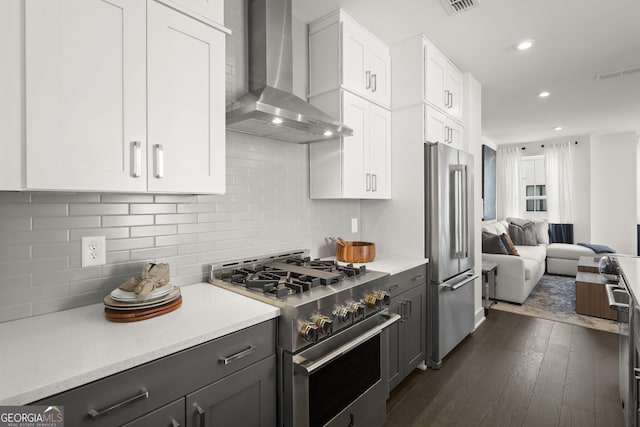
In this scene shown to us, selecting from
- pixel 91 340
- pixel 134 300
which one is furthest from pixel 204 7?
pixel 91 340

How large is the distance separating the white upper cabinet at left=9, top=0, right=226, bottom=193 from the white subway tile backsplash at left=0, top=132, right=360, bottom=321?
0.35m

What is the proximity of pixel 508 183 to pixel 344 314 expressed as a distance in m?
7.56

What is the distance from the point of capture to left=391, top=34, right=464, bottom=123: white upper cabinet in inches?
108

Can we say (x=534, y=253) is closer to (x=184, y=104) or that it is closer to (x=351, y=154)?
(x=351, y=154)

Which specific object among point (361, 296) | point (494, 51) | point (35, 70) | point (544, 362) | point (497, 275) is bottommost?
point (544, 362)

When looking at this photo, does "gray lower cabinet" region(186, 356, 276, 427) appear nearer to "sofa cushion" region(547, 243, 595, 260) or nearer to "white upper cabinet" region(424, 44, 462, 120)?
"white upper cabinet" region(424, 44, 462, 120)

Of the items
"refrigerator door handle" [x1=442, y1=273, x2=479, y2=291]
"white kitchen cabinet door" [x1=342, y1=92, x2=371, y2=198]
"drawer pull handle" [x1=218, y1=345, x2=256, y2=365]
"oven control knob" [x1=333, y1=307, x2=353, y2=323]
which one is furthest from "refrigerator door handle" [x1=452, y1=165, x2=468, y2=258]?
"drawer pull handle" [x1=218, y1=345, x2=256, y2=365]

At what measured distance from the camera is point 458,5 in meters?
2.34

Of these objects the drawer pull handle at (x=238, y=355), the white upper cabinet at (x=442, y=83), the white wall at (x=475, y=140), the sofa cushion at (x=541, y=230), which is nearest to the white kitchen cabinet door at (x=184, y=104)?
the drawer pull handle at (x=238, y=355)

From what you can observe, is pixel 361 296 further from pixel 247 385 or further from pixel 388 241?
pixel 388 241

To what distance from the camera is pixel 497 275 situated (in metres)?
4.53

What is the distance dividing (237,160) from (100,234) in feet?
2.85

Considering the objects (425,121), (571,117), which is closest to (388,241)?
(425,121)

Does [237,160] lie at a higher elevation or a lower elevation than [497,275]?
higher
